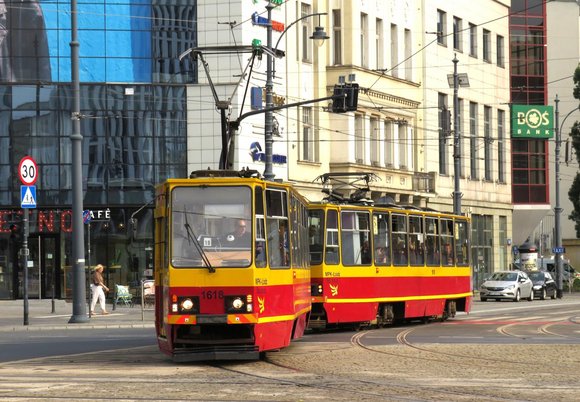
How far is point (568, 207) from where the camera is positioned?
106 m

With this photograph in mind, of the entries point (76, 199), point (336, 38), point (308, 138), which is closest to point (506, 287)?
point (308, 138)

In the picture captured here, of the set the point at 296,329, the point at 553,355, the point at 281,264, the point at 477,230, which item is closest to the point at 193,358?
the point at 281,264

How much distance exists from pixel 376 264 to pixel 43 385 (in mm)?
15464

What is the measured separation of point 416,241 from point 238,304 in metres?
15.0

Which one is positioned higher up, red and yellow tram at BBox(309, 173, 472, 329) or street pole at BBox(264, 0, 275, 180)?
street pole at BBox(264, 0, 275, 180)

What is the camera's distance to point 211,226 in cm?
2091

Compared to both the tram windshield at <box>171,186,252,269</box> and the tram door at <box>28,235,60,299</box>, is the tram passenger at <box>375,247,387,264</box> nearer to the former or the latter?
the tram windshield at <box>171,186,252,269</box>

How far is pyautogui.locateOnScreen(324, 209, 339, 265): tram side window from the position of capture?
1211 inches

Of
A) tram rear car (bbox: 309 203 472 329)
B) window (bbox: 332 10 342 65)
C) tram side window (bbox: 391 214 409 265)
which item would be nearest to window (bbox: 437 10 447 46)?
window (bbox: 332 10 342 65)

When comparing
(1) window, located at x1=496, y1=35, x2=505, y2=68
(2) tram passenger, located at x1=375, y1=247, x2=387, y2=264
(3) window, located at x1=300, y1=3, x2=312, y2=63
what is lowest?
(2) tram passenger, located at x1=375, y1=247, x2=387, y2=264

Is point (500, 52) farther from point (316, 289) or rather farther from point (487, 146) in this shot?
point (316, 289)

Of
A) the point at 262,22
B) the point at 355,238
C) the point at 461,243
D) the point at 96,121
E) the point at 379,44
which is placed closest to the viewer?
the point at 355,238

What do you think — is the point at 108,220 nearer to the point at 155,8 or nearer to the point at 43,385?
the point at 155,8

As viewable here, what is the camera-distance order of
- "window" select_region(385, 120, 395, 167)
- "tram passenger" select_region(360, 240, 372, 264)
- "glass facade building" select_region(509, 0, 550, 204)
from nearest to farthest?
"tram passenger" select_region(360, 240, 372, 264) < "window" select_region(385, 120, 395, 167) < "glass facade building" select_region(509, 0, 550, 204)
